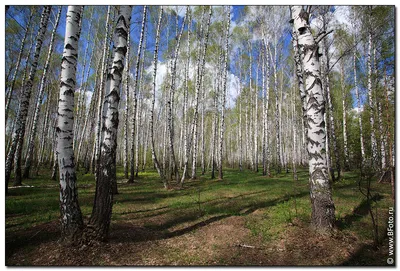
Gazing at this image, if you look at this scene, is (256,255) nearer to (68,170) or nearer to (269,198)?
(68,170)

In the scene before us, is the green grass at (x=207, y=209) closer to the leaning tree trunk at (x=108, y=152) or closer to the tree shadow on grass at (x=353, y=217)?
the tree shadow on grass at (x=353, y=217)

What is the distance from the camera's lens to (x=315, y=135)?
4.49m

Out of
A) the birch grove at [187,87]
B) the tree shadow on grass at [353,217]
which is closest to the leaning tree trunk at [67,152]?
the birch grove at [187,87]

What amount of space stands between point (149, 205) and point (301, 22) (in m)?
6.51

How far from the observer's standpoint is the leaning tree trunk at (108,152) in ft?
13.3

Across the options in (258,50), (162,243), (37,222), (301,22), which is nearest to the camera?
(162,243)

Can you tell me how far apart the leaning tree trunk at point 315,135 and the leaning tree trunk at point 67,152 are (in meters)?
4.44

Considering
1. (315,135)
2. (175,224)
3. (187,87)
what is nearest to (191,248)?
(175,224)

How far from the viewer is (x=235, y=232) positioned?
4.77 m

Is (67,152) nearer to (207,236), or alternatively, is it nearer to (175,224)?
(175,224)

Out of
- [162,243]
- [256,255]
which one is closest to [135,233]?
[162,243]

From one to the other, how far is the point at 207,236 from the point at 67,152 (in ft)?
10.3

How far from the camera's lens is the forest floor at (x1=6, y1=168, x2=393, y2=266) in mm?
3637

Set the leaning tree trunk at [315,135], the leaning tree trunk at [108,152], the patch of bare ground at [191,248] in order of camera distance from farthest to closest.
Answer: the leaning tree trunk at [315,135] → the leaning tree trunk at [108,152] → the patch of bare ground at [191,248]
